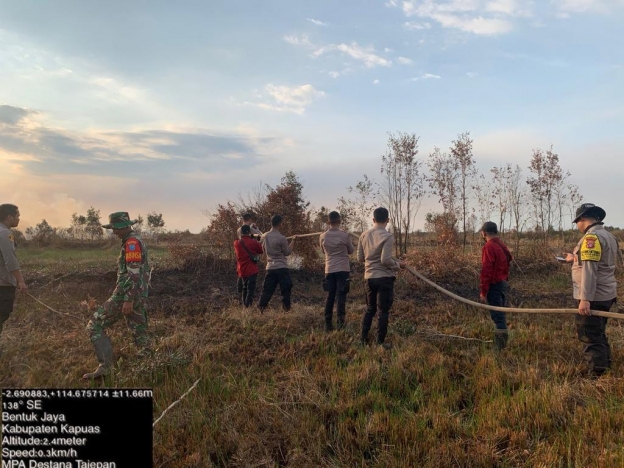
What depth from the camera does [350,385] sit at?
400 cm

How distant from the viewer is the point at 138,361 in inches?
184

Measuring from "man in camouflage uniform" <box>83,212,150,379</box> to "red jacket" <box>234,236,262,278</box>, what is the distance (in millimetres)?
2522

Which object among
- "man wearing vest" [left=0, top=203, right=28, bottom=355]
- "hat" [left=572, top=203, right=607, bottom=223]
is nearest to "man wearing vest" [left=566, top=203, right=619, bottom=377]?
"hat" [left=572, top=203, right=607, bottom=223]

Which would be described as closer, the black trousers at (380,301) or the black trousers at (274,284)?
the black trousers at (380,301)

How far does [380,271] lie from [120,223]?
11.3ft

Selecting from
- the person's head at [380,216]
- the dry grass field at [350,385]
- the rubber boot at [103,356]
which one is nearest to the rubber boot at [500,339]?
the dry grass field at [350,385]

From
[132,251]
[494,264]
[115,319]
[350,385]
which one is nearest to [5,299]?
[115,319]

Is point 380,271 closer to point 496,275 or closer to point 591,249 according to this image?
point 496,275

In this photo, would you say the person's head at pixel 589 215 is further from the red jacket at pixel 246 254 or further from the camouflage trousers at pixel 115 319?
the camouflage trousers at pixel 115 319

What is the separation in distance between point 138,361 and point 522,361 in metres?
4.72

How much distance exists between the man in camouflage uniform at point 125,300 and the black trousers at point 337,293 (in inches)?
107

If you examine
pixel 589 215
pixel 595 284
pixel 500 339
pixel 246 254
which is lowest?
pixel 500 339

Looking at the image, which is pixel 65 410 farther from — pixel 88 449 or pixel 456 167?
pixel 456 167

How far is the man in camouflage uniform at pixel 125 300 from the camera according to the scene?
446 cm
